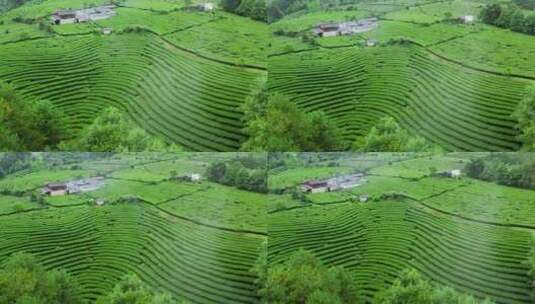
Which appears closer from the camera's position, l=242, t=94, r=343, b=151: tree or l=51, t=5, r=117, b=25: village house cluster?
l=242, t=94, r=343, b=151: tree

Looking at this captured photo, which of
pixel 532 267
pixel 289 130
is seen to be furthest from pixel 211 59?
pixel 532 267

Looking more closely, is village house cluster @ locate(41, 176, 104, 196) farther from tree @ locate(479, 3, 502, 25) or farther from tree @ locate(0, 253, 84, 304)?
tree @ locate(479, 3, 502, 25)

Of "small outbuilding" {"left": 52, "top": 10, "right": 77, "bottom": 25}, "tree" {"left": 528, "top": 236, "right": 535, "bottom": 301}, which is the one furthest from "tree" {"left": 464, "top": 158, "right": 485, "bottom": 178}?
"small outbuilding" {"left": 52, "top": 10, "right": 77, "bottom": 25}

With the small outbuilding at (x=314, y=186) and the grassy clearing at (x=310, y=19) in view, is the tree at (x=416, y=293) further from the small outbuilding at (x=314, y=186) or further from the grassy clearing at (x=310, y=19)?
the grassy clearing at (x=310, y=19)

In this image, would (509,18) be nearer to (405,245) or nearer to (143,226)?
(405,245)

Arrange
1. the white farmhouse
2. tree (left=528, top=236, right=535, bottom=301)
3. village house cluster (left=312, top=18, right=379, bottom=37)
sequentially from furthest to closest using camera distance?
village house cluster (left=312, top=18, right=379, bottom=37) → the white farmhouse → tree (left=528, top=236, right=535, bottom=301)

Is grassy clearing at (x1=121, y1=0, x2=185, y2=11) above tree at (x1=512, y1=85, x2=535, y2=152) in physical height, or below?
above
